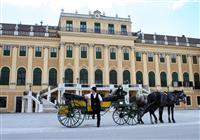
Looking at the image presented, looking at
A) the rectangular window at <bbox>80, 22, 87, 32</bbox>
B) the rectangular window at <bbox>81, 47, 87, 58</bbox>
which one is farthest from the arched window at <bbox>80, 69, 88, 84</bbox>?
the rectangular window at <bbox>80, 22, 87, 32</bbox>

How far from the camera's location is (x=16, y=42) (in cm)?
3484

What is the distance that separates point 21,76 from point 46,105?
8949 millimetres

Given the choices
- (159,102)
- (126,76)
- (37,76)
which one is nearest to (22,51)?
(37,76)

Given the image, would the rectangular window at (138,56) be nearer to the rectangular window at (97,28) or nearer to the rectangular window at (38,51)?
the rectangular window at (97,28)

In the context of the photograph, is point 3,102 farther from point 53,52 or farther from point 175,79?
point 175,79

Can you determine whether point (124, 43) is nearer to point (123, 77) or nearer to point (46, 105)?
point (123, 77)

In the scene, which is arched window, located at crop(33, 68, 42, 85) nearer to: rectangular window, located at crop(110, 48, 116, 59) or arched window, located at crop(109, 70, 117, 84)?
arched window, located at crop(109, 70, 117, 84)

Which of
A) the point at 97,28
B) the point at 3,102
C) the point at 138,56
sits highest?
the point at 97,28

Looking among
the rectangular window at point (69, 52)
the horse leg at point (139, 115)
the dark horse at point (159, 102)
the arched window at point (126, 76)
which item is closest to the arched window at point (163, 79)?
the arched window at point (126, 76)

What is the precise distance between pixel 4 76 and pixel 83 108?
87.7 feet

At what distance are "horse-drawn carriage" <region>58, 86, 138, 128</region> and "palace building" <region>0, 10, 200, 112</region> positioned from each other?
926 inches

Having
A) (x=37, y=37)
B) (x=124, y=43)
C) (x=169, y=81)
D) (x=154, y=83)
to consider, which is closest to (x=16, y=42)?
(x=37, y=37)

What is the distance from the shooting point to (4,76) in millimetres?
33750

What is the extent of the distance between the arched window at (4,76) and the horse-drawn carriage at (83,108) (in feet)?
84.1
